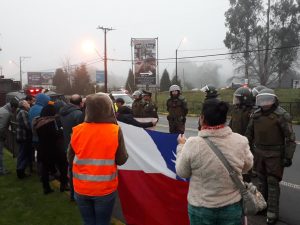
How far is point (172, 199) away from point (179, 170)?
62.8 inches

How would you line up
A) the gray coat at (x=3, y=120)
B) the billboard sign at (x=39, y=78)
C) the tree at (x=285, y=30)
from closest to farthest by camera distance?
the gray coat at (x=3, y=120) < the tree at (x=285, y=30) < the billboard sign at (x=39, y=78)

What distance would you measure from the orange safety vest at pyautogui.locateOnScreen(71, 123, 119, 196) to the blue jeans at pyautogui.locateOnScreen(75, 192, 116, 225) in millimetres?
61

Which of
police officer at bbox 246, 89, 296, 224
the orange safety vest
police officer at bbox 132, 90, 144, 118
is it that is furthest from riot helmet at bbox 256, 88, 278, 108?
police officer at bbox 132, 90, 144, 118

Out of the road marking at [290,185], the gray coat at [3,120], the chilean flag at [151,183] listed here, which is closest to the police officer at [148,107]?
the gray coat at [3,120]

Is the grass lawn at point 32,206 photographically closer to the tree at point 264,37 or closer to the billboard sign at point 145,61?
the billboard sign at point 145,61

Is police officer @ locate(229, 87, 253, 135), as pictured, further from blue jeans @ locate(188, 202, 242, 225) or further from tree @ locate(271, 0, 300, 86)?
tree @ locate(271, 0, 300, 86)

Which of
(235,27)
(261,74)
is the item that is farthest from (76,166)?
(235,27)

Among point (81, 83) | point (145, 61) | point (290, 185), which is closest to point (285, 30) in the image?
point (145, 61)

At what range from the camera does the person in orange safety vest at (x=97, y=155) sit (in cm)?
372

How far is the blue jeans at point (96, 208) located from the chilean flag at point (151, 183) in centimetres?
111

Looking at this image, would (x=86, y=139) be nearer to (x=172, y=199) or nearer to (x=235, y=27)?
(x=172, y=199)

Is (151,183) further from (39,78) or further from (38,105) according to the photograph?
(39,78)

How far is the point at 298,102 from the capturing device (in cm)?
2514

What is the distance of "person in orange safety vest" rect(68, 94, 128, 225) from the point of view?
3.72 metres
